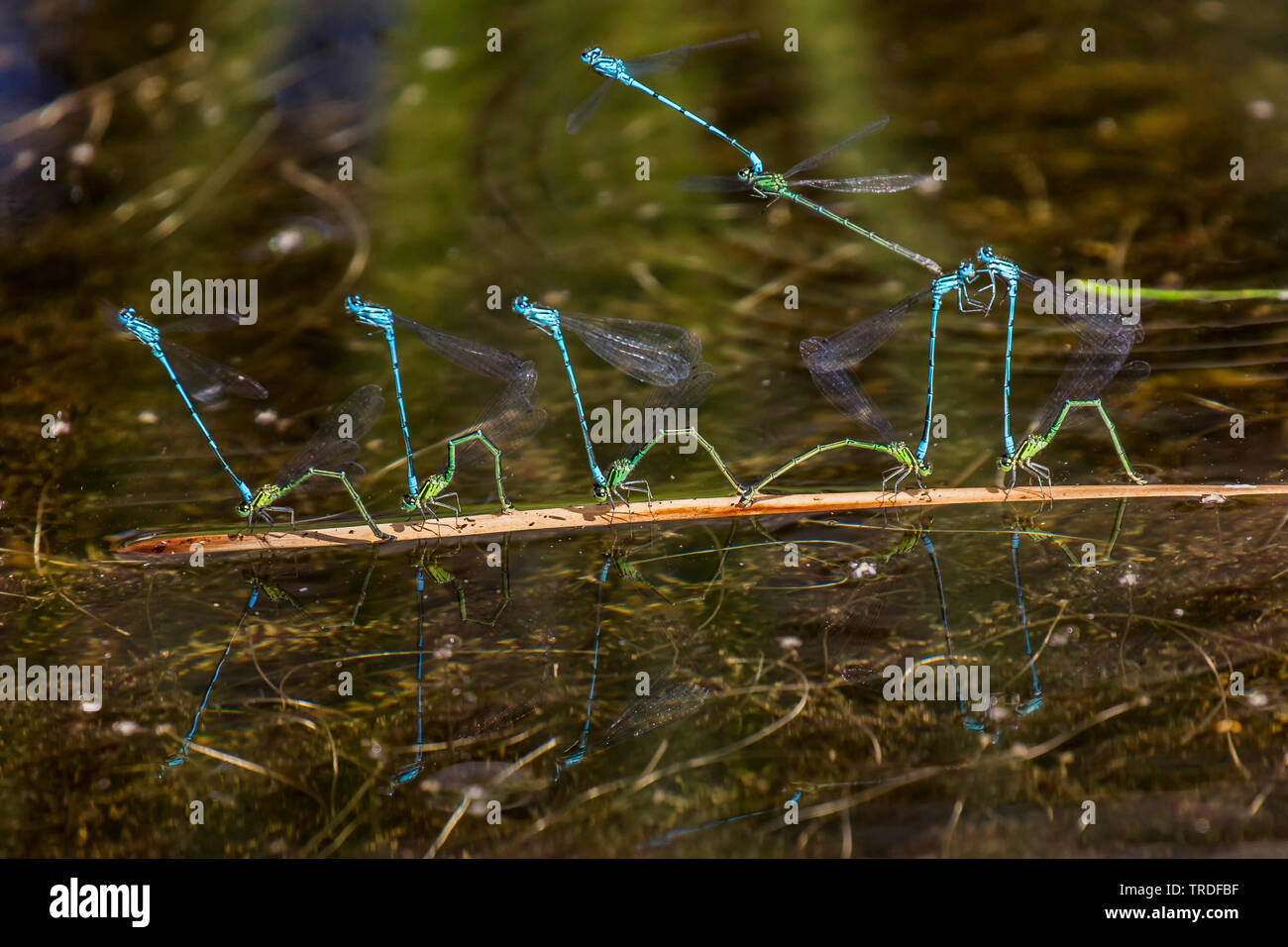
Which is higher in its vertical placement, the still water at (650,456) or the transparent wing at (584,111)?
the transparent wing at (584,111)

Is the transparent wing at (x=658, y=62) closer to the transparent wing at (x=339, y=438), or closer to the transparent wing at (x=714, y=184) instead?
the transparent wing at (x=714, y=184)

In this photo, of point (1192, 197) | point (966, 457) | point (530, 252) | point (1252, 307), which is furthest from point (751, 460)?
point (1192, 197)

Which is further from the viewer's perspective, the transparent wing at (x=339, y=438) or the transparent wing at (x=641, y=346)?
the transparent wing at (x=641, y=346)

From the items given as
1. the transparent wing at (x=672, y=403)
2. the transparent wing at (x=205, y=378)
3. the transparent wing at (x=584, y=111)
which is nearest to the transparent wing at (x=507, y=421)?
the transparent wing at (x=672, y=403)

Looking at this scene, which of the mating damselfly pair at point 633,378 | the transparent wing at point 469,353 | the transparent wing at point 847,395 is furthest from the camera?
the transparent wing at point 469,353

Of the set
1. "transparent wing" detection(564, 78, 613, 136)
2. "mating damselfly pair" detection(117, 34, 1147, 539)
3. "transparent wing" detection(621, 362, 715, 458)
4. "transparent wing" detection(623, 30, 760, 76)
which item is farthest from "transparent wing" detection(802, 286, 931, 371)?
"transparent wing" detection(564, 78, 613, 136)

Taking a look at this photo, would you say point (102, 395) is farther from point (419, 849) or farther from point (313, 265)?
point (419, 849)

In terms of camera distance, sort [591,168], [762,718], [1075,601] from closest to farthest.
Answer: [762,718]
[1075,601]
[591,168]
